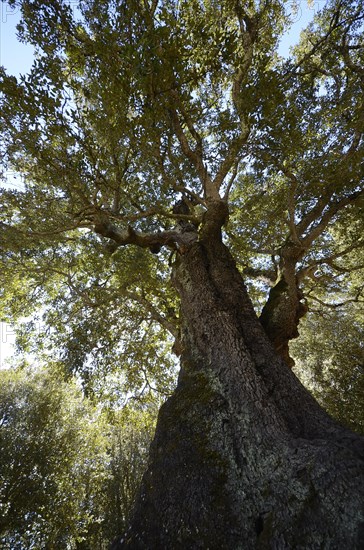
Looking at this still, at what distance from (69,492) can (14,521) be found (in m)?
2.57

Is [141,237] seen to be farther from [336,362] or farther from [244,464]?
[336,362]

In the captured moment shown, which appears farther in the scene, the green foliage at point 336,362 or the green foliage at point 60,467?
the green foliage at point 60,467

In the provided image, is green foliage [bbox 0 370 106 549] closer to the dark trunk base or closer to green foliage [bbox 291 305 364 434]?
the dark trunk base

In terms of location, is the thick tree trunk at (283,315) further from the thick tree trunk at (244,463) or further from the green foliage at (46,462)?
the green foliage at (46,462)

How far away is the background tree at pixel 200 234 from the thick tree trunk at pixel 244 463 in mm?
14

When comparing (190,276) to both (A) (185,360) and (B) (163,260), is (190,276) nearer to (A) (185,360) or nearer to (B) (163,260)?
(A) (185,360)

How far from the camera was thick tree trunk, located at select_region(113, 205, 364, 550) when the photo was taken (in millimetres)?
2105

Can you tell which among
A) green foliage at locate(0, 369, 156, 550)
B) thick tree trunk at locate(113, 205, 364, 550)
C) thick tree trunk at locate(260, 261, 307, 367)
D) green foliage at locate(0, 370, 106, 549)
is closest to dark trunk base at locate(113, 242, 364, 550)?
thick tree trunk at locate(113, 205, 364, 550)

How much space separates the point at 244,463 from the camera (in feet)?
8.93

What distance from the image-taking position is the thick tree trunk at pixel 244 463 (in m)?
2.11

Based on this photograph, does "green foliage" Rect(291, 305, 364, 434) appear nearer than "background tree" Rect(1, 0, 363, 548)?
No

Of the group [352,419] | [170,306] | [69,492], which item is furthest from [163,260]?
[69,492]

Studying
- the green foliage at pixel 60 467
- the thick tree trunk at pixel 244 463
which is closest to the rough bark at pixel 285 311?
the thick tree trunk at pixel 244 463

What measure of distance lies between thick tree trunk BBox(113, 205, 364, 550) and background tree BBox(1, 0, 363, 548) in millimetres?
14
